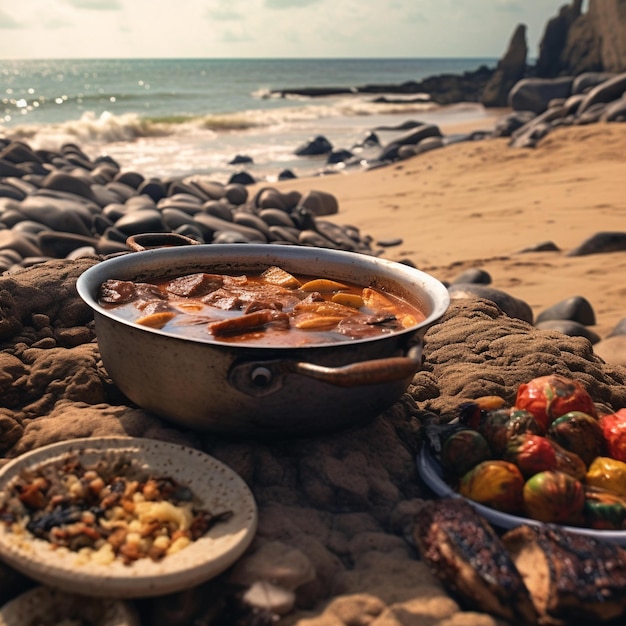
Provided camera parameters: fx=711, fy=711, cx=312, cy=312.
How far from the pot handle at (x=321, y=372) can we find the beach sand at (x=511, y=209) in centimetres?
424

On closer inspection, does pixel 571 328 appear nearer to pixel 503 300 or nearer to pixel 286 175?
pixel 503 300

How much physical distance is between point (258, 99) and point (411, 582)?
42.6 m

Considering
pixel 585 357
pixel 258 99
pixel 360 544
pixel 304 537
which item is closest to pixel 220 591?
pixel 304 537

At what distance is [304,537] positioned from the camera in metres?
2.20

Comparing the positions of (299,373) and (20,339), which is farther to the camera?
(20,339)

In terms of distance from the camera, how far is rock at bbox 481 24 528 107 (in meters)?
36.8

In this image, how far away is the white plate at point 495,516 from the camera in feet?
7.20

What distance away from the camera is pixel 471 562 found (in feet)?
6.47

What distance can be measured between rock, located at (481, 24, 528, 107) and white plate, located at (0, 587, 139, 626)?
3833cm

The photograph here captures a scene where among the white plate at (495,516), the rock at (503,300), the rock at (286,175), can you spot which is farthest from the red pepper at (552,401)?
the rock at (286,175)

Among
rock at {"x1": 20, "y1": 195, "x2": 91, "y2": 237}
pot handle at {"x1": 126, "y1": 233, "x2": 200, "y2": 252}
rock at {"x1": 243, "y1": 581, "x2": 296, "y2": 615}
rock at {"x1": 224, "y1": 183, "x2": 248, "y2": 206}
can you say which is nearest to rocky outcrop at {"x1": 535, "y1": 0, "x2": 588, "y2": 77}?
rock at {"x1": 224, "y1": 183, "x2": 248, "y2": 206}

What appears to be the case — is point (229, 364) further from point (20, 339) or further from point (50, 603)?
point (20, 339)

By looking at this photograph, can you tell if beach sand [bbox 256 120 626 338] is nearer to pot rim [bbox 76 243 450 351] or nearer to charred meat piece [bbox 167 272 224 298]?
pot rim [bbox 76 243 450 351]

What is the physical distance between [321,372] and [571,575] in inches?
34.9
